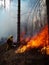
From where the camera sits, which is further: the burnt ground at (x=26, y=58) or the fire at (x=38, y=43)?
the fire at (x=38, y=43)

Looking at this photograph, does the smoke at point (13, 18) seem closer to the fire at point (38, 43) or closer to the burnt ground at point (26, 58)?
the fire at point (38, 43)

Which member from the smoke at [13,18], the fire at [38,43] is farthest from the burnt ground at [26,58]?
the smoke at [13,18]

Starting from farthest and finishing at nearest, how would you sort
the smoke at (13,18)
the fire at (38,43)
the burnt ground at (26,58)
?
1. the smoke at (13,18)
2. the fire at (38,43)
3. the burnt ground at (26,58)

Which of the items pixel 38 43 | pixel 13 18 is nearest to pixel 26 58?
pixel 38 43

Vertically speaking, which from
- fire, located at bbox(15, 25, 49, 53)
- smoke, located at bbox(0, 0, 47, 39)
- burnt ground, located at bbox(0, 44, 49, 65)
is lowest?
burnt ground, located at bbox(0, 44, 49, 65)

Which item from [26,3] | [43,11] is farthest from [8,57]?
[26,3]

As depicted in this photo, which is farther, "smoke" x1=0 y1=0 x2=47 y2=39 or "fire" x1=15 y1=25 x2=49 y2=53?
"smoke" x1=0 y1=0 x2=47 y2=39

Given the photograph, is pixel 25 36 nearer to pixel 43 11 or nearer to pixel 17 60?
pixel 43 11

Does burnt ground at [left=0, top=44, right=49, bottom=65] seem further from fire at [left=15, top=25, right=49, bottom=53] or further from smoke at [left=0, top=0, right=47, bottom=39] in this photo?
smoke at [left=0, top=0, right=47, bottom=39]

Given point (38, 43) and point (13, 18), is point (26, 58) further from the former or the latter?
point (13, 18)

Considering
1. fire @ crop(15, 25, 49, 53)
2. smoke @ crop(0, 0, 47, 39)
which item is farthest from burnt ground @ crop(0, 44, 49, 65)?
smoke @ crop(0, 0, 47, 39)

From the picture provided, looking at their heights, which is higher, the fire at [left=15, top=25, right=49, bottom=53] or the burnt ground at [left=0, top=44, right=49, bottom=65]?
the fire at [left=15, top=25, right=49, bottom=53]

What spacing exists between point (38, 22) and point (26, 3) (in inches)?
131

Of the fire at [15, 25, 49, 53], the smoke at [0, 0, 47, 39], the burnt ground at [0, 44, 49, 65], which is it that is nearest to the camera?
the burnt ground at [0, 44, 49, 65]
